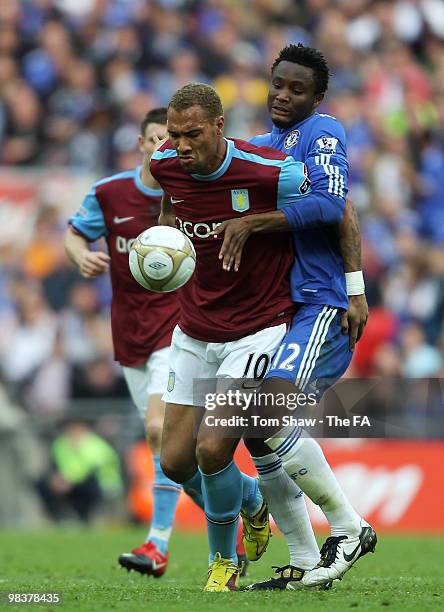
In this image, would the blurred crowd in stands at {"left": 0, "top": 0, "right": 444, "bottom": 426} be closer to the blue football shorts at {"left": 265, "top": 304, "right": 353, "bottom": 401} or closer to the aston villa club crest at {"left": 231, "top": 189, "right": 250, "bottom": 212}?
the blue football shorts at {"left": 265, "top": 304, "right": 353, "bottom": 401}

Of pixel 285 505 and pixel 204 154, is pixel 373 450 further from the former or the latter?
pixel 204 154

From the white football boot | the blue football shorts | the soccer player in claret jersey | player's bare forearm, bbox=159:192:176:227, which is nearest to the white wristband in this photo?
the blue football shorts

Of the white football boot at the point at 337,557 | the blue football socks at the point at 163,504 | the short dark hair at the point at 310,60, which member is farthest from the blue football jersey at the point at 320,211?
the blue football socks at the point at 163,504

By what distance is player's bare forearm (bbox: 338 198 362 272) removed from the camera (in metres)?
6.86

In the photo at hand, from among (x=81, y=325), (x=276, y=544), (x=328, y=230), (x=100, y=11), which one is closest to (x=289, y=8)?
(x=100, y=11)

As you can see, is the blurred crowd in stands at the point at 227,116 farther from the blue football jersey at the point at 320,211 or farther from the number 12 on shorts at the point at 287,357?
the number 12 on shorts at the point at 287,357

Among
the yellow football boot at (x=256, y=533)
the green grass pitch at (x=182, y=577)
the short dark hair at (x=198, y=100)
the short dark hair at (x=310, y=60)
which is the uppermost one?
the short dark hair at (x=310, y=60)

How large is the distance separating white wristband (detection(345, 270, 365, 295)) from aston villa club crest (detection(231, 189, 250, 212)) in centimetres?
68

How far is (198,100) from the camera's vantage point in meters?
6.50

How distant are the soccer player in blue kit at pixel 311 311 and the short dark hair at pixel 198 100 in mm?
557

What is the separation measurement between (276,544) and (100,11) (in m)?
9.66

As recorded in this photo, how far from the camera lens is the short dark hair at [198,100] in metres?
6.50

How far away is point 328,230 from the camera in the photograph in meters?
6.96

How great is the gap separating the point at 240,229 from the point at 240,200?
22cm
